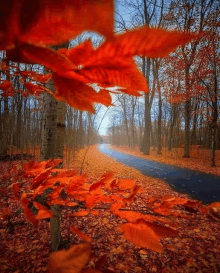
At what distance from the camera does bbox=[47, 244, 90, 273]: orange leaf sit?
47 cm

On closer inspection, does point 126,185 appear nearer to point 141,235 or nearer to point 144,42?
point 141,235

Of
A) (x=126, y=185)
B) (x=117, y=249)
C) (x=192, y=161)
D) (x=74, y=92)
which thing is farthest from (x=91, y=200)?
(x=192, y=161)

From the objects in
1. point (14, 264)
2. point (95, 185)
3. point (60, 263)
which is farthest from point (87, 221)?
point (60, 263)

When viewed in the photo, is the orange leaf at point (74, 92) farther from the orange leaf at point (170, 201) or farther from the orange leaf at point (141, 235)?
the orange leaf at point (170, 201)

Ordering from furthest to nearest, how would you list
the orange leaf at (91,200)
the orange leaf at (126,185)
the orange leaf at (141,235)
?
the orange leaf at (126,185), the orange leaf at (91,200), the orange leaf at (141,235)

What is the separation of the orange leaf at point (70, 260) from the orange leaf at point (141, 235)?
0.20m

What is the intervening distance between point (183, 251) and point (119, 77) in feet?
8.51

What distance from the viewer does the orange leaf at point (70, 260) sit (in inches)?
18.6

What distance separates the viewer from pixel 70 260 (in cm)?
49

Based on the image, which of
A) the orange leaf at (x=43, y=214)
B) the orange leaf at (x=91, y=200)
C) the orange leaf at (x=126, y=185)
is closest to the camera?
the orange leaf at (x=43, y=214)

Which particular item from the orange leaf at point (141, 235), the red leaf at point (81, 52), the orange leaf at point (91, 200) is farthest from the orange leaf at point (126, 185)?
the red leaf at point (81, 52)

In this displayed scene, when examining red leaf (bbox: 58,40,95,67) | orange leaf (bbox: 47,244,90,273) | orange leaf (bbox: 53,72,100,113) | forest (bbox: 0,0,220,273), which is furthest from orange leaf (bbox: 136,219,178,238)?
red leaf (bbox: 58,40,95,67)

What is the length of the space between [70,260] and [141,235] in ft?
0.93

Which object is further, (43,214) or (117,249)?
(117,249)
